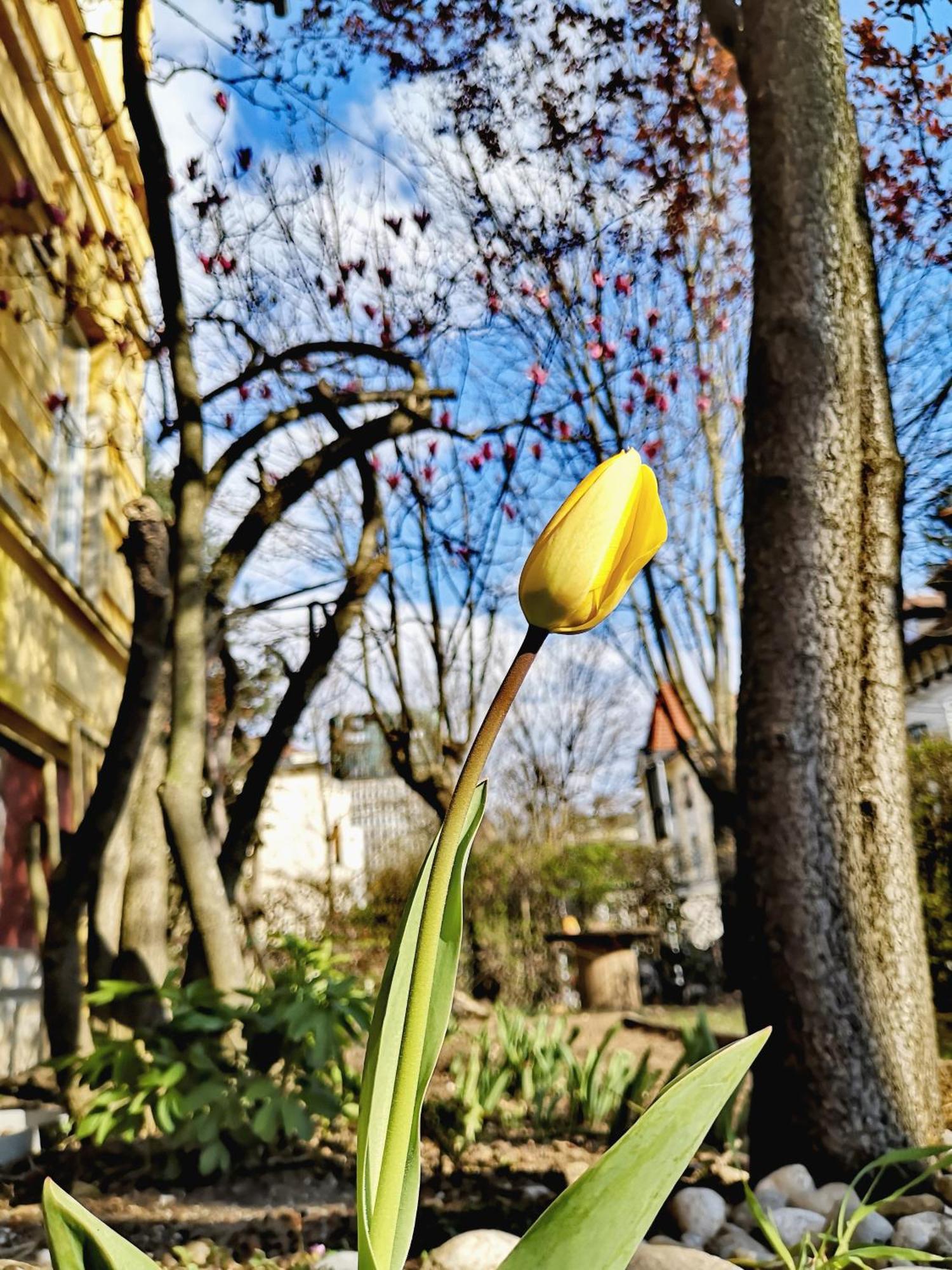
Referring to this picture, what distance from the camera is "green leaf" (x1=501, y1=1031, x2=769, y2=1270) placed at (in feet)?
3.04

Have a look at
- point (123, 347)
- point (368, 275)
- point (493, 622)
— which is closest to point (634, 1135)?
point (123, 347)

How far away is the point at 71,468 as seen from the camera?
6.54m

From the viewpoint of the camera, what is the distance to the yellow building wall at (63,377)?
16.3 feet

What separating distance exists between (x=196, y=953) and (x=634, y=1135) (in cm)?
309

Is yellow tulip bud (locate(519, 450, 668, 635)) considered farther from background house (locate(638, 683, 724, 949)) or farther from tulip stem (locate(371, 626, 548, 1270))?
background house (locate(638, 683, 724, 949))

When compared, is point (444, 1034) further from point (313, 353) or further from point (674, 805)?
point (674, 805)

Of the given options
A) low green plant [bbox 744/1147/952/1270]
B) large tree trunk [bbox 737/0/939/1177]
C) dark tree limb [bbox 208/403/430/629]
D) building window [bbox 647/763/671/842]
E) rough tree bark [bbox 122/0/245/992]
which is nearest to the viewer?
low green plant [bbox 744/1147/952/1270]

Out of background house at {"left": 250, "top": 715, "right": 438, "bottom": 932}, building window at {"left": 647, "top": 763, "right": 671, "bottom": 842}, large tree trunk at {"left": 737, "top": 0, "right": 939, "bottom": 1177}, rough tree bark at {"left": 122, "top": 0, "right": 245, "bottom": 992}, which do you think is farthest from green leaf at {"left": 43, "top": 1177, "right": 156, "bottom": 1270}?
building window at {"left": 647, "top": 763, "right": 671, "bottom": 842}

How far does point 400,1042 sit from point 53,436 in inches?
233

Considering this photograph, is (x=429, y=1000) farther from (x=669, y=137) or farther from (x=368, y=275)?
(x=669, y=137)

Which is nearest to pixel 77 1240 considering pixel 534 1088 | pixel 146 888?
pixel 146 888

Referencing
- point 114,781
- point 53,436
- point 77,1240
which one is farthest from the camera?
point 53,436

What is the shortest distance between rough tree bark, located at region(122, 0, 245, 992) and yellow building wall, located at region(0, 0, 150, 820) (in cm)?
57

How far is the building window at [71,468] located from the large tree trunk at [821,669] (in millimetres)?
4161
